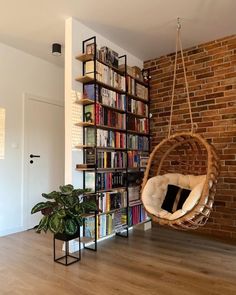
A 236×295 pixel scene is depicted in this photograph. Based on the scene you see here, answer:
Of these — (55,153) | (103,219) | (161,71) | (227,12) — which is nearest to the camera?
(227,12)

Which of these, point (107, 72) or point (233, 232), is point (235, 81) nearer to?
point (107, 72)

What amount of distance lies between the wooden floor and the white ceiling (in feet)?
8.25

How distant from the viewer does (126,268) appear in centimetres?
232

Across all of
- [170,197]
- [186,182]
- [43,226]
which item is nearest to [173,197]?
[170,197]

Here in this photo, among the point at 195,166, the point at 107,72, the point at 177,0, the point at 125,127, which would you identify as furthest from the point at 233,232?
the point at 177,0

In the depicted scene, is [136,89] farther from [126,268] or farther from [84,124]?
[126,268]

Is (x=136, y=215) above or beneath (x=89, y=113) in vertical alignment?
beneath

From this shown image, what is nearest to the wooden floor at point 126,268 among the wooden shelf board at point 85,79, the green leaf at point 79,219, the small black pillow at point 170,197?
the green leaf at point 79,219

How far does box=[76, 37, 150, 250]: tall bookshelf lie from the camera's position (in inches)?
112

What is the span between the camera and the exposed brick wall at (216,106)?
3240mm

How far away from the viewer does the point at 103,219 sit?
116 inches

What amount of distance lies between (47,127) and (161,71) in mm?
1945

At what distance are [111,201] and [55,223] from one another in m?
0.92

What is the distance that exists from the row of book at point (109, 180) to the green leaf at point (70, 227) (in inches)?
22.6
